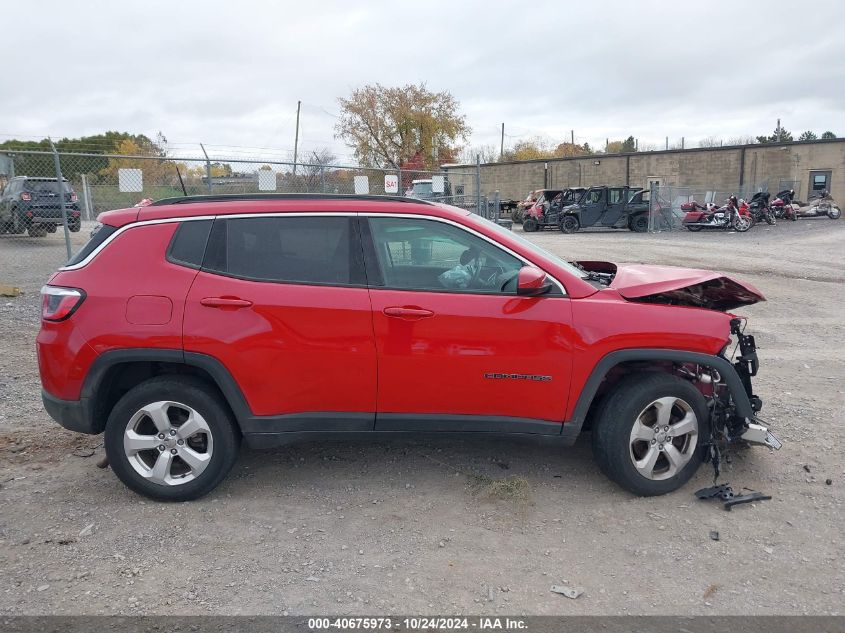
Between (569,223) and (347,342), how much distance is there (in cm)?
2563

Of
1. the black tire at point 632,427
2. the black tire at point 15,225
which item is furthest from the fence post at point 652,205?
the black tire at point 632,427

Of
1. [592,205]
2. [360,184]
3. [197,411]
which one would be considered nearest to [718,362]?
[197,411]

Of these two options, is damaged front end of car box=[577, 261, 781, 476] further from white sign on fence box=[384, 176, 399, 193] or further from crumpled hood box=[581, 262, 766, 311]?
white sign on fence box=[384, 176, 399, 193]

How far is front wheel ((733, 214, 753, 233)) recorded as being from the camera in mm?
26094

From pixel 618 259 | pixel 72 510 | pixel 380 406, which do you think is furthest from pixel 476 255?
pixel 618 259

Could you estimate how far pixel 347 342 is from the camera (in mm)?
3684

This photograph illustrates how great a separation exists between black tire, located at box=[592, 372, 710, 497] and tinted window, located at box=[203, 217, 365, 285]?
5.47 feet

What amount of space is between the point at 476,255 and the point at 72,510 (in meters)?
2.78

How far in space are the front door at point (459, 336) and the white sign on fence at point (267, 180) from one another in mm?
8288

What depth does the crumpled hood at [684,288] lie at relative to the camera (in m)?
3.90

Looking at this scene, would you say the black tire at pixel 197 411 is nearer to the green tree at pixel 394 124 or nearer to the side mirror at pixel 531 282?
the side mirror at pixel 531 282

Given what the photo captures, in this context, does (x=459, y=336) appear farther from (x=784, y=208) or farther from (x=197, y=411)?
(x=784, y=208)

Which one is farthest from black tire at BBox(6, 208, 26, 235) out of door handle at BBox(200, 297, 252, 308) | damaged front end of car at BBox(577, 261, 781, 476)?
damaged front end of car at BBox(577, 261, 781, 476)

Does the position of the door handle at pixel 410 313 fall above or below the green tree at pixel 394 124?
below
